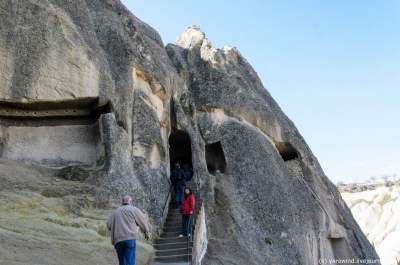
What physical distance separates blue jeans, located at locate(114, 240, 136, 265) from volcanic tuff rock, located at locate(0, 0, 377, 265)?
124 centimetres

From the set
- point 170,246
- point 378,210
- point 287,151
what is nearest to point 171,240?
point 170,246

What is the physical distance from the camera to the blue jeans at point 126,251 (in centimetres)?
785

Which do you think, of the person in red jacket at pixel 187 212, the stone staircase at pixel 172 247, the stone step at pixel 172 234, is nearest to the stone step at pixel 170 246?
the stone staircase at pixel 172 247

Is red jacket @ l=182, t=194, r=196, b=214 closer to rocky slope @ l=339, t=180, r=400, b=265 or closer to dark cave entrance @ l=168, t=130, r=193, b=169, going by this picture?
dark cave entrance @ l=168, t=130, r=193, b=169

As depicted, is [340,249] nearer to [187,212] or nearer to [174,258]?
[187,212]

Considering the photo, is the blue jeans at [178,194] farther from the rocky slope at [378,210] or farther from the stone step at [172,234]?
the rocky slope at [378,210]

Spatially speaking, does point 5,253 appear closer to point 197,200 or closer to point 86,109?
point 86,109

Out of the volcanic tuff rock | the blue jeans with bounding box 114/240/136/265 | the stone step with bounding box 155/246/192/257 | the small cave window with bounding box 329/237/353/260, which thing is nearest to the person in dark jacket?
the volcanic tuff rock

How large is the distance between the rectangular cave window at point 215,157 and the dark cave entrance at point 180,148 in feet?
2.34

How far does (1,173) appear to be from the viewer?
1001 cm

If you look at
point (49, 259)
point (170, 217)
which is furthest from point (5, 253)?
point (170, 217)

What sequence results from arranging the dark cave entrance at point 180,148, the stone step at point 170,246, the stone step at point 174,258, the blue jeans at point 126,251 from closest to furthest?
the blue jeans at point 126,251 < the stone step at point 174,258 < the stone step at point 170,246 < the dark cave entrance at point 180,148

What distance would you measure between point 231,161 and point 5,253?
1104 cm

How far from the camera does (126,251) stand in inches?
311
